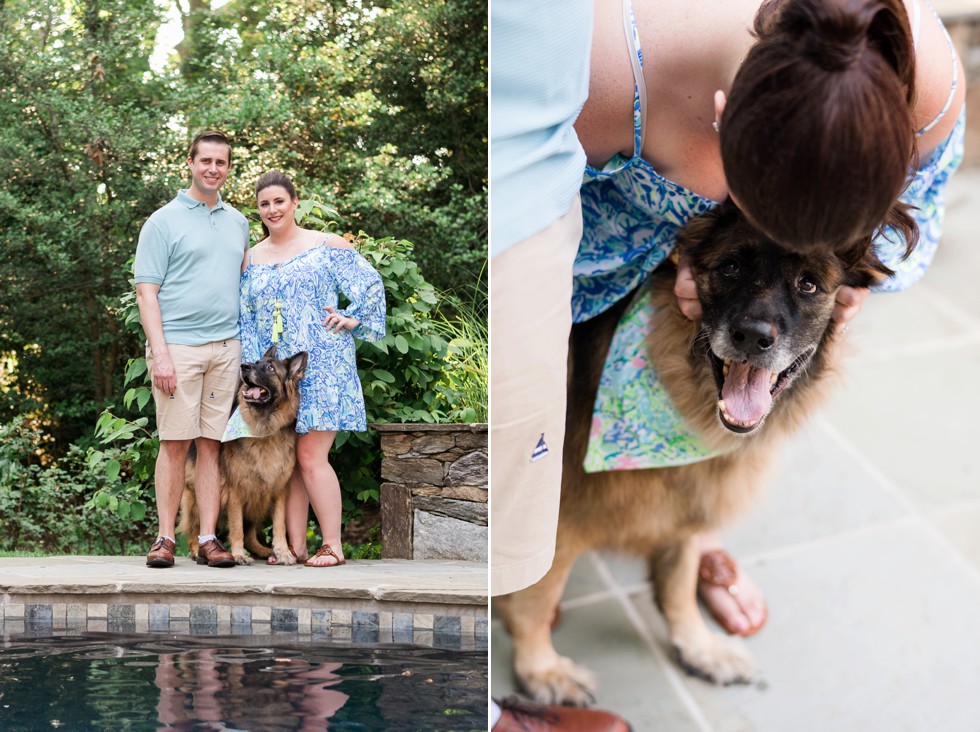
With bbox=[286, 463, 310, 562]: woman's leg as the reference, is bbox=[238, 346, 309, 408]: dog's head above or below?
above

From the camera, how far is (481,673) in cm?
151

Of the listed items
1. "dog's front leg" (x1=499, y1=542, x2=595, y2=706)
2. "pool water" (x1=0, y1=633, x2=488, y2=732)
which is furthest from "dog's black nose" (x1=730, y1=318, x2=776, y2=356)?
"dog's front leg" (x1=499, y1=542, x2=595, y2=706)

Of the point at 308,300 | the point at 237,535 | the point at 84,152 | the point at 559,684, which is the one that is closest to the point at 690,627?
the point at 559,684

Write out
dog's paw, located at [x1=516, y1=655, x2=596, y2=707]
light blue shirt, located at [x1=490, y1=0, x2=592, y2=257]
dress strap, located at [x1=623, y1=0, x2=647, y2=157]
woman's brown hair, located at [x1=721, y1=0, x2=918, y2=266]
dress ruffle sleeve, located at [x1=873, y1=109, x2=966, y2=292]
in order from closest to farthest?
woman's brown hair, located at [x1=721, y1=0, x2=918, y2=266] → light blue shirt, located at [x1=490, y1=0, x2=592, y2=257] → dress strap, located at [x1=623, y1=0, x2=647, y2=157] → dress ruffle sleeve, located at [x1=873, y1=109, x2=966, y2=292] → dog's paw, located at [x1=516, y1=655, x2=596, y2=707]

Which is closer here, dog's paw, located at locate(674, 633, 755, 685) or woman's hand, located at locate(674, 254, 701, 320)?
woman's hand, located at locate(674, 254, 701, 320)

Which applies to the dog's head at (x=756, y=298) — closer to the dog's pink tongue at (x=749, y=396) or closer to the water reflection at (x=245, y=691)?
the dog's pink tongue at (x=749, y=396)

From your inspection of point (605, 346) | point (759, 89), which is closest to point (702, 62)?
point (759, 89)

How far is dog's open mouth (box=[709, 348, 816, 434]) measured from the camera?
1.43 metres

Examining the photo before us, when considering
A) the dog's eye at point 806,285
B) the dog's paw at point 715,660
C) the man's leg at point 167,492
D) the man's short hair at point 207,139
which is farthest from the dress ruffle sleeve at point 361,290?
the dog's paw at point 715,660

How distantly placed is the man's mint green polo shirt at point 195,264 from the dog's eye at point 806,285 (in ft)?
2.78

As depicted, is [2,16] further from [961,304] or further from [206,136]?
[961,304]

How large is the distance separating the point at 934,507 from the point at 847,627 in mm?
495

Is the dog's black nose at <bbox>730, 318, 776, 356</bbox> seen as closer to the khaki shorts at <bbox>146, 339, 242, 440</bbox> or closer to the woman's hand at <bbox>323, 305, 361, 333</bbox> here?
the woman's hand at <bbox>323, 305, 361, 333</bbox>

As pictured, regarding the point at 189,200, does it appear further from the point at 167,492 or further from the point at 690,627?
the point at 690,627
